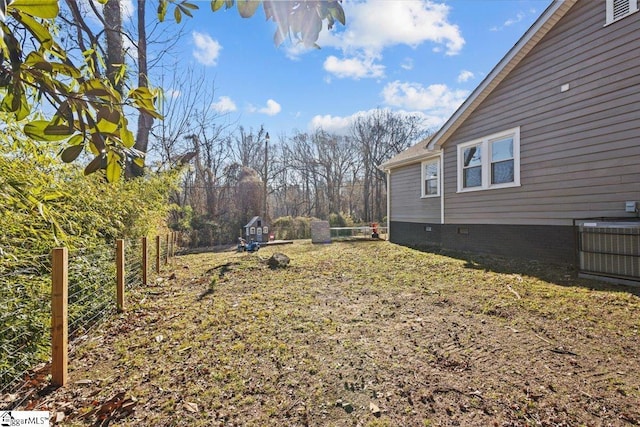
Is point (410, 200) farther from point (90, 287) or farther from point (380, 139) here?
point (380, 139)

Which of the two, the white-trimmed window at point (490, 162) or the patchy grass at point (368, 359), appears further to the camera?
the white-trimmed window at point (490, 162)

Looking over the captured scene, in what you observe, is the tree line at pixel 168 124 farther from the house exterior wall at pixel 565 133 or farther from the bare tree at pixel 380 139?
the house exterior wall at pixel 565 133

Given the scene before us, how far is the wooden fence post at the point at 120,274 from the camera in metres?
3.88

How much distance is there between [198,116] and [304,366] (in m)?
14.0

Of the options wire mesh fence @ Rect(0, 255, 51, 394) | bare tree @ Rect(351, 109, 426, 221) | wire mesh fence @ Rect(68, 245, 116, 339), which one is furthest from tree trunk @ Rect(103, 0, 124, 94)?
bare tree @ Rect(351, 109, 426, 221)

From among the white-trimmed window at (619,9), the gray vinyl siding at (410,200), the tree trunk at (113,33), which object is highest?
the tree trunk at (113,33)

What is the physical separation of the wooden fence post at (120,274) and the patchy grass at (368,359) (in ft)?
0.67

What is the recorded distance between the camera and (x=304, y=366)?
2521 millimetres

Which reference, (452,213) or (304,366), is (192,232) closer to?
(452,213)

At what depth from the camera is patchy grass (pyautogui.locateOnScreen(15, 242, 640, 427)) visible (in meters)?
1.94

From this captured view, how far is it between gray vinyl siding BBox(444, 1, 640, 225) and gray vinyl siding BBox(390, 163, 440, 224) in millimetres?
2648

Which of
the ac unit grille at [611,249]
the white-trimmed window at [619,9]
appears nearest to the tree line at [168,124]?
the ac unit grille at [611,249]

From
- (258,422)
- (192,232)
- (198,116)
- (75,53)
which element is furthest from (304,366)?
(198,116)

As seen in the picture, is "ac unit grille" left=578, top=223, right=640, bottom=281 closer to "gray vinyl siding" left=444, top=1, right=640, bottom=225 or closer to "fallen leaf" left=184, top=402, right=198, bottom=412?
"gray vinyl siding" left=444, top=1, right=640, bottom=225
